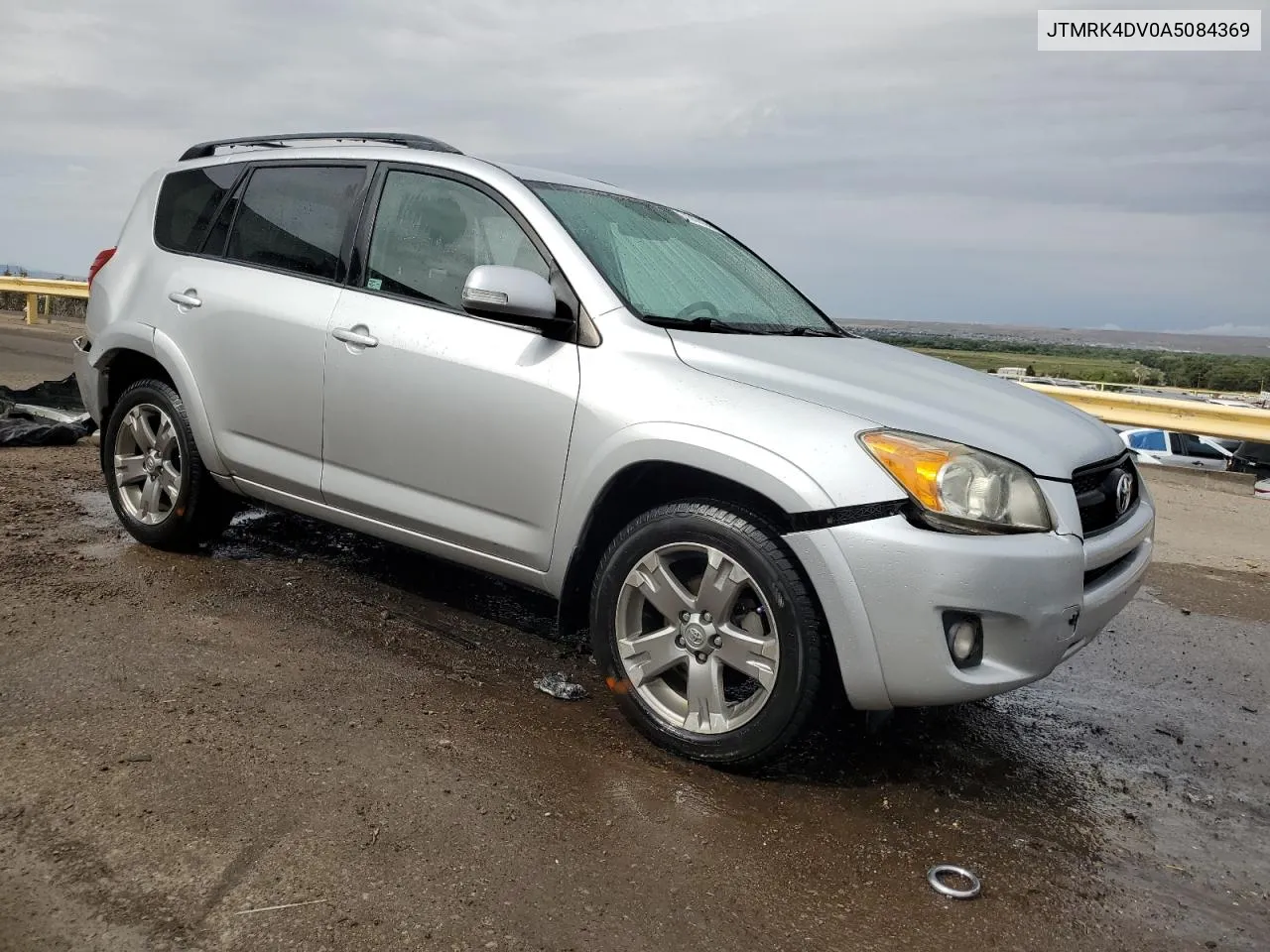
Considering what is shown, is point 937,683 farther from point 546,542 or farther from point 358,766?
point 358,766

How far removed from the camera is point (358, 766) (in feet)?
9.75

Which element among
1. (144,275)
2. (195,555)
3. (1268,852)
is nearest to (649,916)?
(1268,852)

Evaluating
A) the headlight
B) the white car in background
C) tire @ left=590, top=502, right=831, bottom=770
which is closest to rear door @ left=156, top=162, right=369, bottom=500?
tire @ left=590, top=502, right=831, bottom=770

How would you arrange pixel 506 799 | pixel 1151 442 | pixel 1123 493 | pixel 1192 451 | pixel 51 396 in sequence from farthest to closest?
pixel 1151 442 < pixel 1192 451 < pixel 51 396 < pixel 1123 493 < pixel 506 799

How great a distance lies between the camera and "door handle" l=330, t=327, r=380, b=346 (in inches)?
150

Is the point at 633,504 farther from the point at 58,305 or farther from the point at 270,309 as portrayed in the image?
the point at 58,305

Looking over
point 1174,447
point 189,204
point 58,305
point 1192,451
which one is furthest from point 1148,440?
point 58,305

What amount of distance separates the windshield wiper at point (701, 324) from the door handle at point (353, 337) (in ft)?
3.49

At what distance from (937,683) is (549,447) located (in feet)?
4.60

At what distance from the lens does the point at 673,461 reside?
10.2ft

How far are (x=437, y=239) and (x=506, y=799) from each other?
2.10m

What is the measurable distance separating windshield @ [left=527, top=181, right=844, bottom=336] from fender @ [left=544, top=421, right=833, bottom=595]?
0.51m

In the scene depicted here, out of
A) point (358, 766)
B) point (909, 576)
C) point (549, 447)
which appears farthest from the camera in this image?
point (549, 447)

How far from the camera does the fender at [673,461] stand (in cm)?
288
